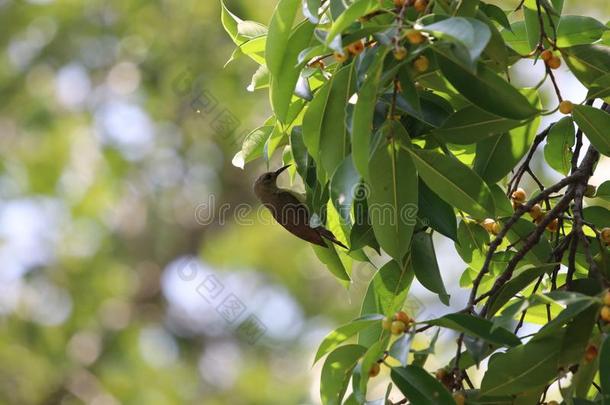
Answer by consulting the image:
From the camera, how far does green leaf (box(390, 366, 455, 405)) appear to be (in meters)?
1.41

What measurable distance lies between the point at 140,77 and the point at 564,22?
A: 645 centimetres

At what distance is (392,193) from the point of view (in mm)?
1576

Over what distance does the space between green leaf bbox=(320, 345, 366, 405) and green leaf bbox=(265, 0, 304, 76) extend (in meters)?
0.51

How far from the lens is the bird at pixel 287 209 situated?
7.03ft

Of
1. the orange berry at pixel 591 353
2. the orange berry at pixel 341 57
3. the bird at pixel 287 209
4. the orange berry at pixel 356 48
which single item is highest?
the orange berry at pixel 356 48

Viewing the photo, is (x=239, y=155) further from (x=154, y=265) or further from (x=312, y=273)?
(x=154, y=265)

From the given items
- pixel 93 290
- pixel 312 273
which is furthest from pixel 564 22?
pixel 93 290

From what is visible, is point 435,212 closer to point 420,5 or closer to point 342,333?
point 342,333

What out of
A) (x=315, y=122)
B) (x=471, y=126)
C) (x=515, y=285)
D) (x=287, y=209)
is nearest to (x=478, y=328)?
(x=515, y=285)

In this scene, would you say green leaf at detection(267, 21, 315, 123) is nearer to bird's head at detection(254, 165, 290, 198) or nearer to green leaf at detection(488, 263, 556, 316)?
green leaf at detection(488, 263, 556, 316)

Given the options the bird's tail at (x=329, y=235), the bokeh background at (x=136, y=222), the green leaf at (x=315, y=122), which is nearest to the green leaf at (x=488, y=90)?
the green leaf at (x=315, y=122)

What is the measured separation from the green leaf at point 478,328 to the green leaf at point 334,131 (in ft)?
1.11

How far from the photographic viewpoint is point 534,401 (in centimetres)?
155

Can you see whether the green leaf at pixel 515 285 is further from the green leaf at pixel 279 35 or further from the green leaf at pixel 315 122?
the green leaf at pixel 279 35
